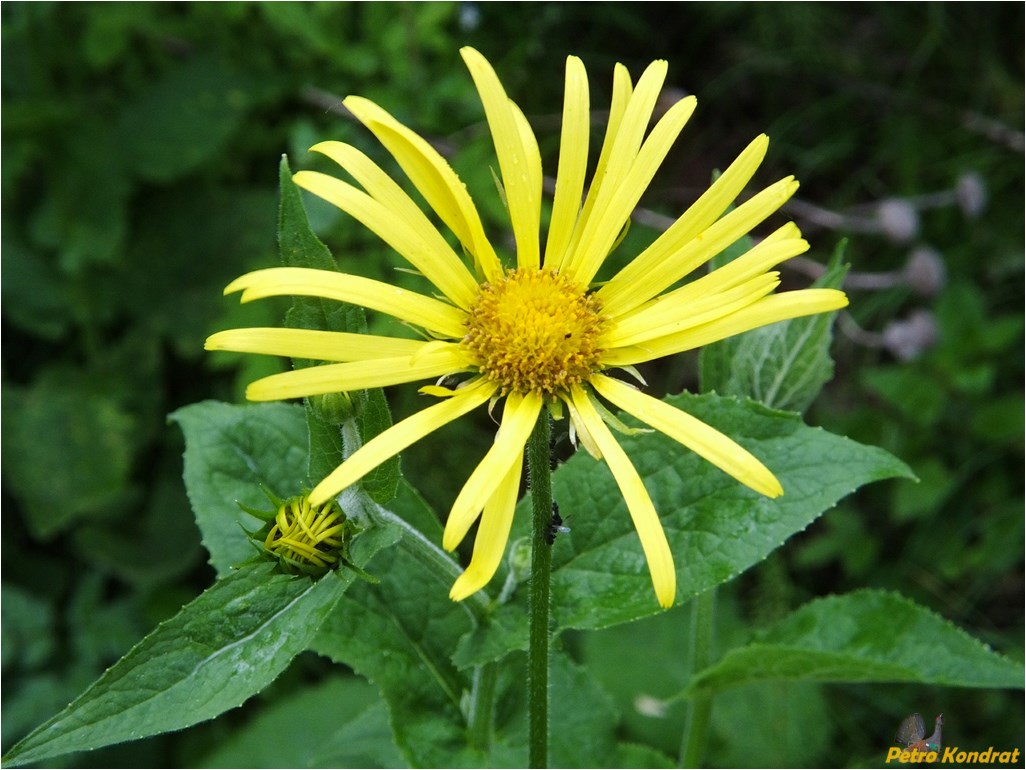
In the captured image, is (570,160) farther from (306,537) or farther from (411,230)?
(306,537)

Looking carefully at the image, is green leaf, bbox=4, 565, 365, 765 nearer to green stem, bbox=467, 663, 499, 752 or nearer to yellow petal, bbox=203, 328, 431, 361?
yellow petal, bbox=203, 328, 431, 361

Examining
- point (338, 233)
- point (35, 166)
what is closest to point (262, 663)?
point (338, 233)

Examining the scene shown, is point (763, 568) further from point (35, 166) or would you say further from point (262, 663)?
point (35, 166)

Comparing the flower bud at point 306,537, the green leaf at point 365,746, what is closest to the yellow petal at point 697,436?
the flower bud at point 306,537

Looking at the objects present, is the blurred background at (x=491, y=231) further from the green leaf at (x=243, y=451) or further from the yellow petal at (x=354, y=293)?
the yellow petal at (x=354, y=293)

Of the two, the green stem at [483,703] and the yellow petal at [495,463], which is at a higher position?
the yellow petal at [495,463]

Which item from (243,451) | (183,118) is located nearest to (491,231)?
(183,118)

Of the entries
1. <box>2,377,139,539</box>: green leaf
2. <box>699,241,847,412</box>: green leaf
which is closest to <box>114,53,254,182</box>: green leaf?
<box>2,377,139,539</box>: green leaf
